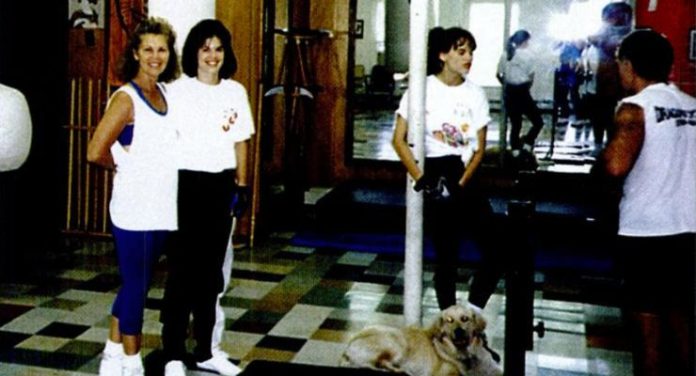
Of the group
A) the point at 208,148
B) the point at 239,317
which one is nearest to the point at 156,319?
the point at 239,317

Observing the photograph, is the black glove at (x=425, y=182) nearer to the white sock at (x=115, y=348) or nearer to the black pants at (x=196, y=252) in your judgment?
the black pants at (x=196, y=252)

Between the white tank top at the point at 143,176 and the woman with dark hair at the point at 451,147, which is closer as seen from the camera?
the white tank top at the point at 143,176

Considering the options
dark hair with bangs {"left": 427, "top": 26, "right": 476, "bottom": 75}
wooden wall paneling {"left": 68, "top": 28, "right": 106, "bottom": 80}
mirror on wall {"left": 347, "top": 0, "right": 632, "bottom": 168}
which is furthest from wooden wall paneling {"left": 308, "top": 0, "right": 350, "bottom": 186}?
dark hair with bangs {"left": 427, "top": 26, "right": 476, "bottom": 75}

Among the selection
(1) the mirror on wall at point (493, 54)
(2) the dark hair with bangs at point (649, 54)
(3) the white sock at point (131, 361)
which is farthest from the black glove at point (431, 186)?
(1) the mirror on wall at point (493, 54)

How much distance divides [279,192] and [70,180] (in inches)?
71.3

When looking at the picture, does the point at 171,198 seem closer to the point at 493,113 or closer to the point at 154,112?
the point at 154,112

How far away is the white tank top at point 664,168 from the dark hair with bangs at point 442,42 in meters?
1.26

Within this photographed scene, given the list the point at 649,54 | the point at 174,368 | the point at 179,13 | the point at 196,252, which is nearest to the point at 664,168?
the point at 649,54

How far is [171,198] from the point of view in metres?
3.59

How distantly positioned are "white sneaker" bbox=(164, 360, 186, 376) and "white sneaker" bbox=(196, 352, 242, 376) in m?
0.21

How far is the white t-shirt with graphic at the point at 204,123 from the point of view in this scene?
380 cm

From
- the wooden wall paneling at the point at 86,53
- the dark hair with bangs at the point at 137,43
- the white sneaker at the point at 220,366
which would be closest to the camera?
the dark hair with bangs at the point at 137,43

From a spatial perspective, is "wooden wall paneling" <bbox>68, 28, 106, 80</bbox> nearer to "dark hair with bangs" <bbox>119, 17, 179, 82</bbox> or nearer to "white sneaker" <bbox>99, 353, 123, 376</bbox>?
"dark hair with bangs" <bbox>119, 17, 179, 82</bbox>

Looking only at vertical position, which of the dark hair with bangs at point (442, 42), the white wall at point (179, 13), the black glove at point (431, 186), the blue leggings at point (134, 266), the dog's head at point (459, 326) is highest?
the white wall at point (179, 13)
